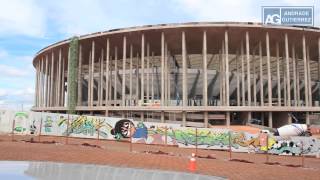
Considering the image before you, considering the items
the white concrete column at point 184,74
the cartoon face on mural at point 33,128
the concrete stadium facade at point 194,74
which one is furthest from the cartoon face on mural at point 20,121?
the white concrete column at point 184,74

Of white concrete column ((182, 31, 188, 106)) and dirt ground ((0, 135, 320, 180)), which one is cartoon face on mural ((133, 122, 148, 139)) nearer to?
dirt ground ((0, 135, 320, 180))

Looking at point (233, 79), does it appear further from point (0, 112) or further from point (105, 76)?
point (0, 112)

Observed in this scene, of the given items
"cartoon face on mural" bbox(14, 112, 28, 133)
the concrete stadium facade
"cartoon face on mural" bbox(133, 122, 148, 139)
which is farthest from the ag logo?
the concrete stadium facade

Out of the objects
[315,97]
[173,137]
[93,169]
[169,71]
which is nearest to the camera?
[93,169]

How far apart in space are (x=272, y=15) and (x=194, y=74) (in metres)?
46.4

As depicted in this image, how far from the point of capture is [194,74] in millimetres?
70250

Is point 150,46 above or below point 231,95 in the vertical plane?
above

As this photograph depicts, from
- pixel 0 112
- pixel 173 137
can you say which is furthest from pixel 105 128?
pixel 0 112

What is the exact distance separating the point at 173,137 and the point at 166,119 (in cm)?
2613

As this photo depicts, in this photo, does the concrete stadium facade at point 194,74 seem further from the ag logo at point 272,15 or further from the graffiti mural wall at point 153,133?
the ag logo at point 272,15

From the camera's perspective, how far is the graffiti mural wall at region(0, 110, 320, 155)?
114 ft

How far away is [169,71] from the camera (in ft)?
224

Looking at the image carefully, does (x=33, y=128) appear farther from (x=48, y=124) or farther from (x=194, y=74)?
(x=194, y=74)

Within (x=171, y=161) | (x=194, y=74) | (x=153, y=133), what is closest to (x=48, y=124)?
(x=153, y=133)
